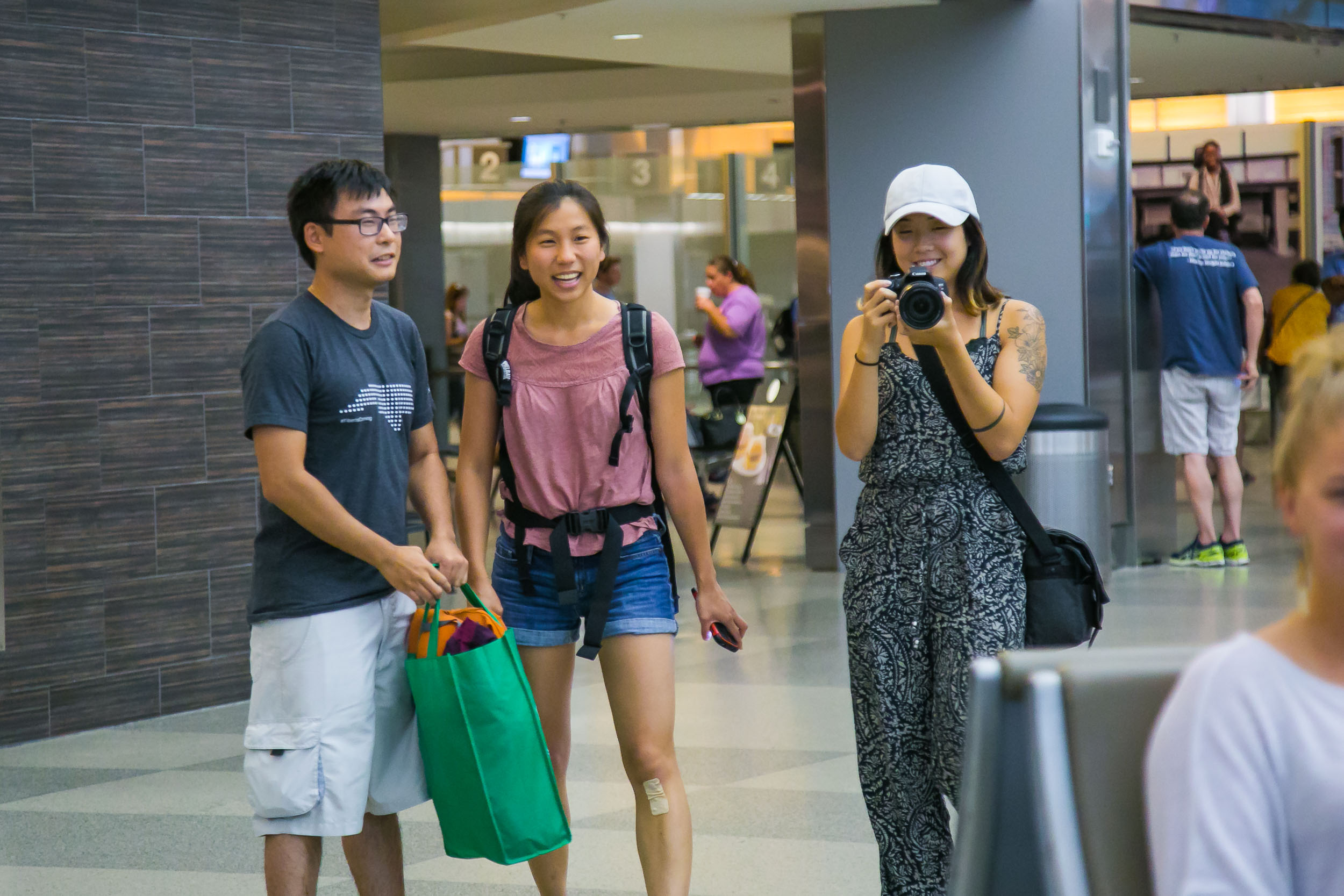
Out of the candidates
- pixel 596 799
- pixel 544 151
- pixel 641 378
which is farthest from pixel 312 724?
pixel 544 151

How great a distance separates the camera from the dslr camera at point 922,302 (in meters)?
Answer: 2.61

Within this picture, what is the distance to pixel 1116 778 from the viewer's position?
4.87 feet

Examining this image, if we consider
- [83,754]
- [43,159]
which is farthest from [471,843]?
[43,159]

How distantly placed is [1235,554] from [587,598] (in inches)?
256

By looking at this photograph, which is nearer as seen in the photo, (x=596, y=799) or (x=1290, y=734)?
(x=1290, y=734)

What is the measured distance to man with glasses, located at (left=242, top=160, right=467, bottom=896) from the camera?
9.07 feet

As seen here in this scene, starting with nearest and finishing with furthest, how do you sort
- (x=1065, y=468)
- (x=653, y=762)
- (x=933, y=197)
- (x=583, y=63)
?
1. (x=933, y=197)
2. (x=653, y=762)
3. (x=1065, y=468)
4. (x=583, y=63)

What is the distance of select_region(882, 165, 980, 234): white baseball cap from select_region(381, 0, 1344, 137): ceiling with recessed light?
5406 mm

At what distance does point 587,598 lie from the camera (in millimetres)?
3045

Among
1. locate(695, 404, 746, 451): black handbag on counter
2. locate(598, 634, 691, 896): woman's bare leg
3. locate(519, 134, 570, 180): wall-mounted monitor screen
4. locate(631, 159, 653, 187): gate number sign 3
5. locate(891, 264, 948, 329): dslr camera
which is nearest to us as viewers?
locate(891, 264, 948, 329): dslr camera

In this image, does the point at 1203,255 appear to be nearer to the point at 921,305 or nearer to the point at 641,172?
the point at 921,305

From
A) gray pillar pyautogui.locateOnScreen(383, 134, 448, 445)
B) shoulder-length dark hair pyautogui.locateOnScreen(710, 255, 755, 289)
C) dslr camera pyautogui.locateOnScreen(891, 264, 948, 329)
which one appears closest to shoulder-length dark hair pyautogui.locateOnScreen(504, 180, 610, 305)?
dslr camera pyautogui.locateOnScreen(891, 264, 948, 329)

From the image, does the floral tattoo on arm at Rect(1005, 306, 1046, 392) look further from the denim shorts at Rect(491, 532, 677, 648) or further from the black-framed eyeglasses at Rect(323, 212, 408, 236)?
the black-framed eyeglasses at Rect(323, 212, 408, 236)

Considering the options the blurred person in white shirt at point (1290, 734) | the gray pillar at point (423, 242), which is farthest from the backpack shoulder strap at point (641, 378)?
the gray pillar at point (423, 242)
